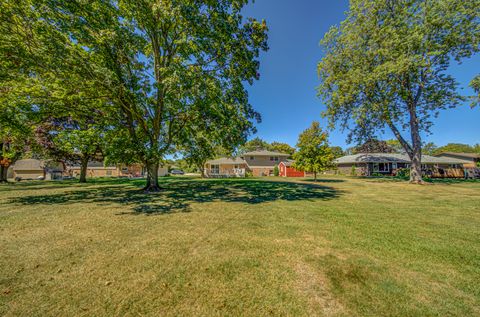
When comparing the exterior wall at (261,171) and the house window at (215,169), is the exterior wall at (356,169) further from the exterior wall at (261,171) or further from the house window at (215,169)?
the house window at (215,169)

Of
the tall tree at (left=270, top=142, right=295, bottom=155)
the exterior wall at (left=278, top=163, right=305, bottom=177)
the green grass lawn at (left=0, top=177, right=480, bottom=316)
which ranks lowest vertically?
the green grass lawn at (left=0, top=177, right=480, bottom=316)

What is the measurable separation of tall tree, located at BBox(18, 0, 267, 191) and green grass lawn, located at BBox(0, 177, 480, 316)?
6186mm

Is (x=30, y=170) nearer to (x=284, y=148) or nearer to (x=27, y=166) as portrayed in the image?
(x=27, y=166)

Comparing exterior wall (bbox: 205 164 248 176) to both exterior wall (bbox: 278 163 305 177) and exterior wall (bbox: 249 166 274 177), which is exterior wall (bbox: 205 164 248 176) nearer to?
exterior wall (bbox: 249 166 274 177)

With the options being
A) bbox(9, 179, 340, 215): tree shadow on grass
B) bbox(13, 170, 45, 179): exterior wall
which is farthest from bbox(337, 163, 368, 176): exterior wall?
bbox(13, 170, 45, 179): exterior wall

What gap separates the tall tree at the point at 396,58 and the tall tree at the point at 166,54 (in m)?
13.6

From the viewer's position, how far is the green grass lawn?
2457mm

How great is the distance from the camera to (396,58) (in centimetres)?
1770

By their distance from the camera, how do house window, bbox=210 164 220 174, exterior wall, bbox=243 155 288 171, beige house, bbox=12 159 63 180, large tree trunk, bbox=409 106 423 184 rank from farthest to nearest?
1. house window, bbox=210 164 220 174
2. beige house, bbox=12 159 63 180
3. exterior wall, bbox=243 155 288 171
4. large tree trunk, bbox=409 106 423 184

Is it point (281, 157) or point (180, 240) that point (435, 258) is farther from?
point (281, 157)

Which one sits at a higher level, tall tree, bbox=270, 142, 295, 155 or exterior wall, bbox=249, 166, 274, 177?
tall tree, bbox=270, 142, 295, 155

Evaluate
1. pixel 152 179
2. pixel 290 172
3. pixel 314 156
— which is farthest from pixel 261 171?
pixel 152 179

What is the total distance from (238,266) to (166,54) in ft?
45.9

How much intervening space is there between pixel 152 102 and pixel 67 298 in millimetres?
11182
